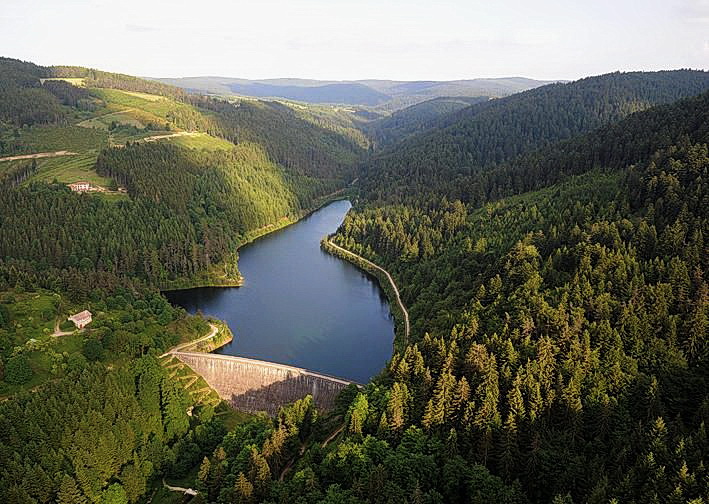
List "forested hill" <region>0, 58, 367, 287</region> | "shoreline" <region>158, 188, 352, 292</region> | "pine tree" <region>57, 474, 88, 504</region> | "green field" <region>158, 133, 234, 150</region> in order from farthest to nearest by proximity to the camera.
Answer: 1. "green field" <region>158, 133, 234, 150</region>
2. "shoreline" <region>158, 188, 352, 292</region>
3. "forested hill" <region>0, 58, 367, 287</region>
4. "pine tree" <region>57, 474, 88, 504</region>

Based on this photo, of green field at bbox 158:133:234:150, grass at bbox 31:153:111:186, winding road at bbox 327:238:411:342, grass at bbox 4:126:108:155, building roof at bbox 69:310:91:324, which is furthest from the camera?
green field at bbox 158:133:234:150

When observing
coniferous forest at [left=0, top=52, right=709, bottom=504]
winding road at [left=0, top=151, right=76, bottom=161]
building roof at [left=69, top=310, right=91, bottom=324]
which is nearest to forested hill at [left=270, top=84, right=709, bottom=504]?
coniferous forest at [left=0, top=52, right=709, bottom=504]

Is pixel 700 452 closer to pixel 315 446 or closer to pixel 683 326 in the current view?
pixel 683 326

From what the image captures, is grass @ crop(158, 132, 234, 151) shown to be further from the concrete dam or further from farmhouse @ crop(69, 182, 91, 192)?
the concrete dam

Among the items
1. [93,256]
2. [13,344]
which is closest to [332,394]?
[13,344]

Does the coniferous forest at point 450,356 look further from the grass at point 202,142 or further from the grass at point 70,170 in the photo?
the grass at point 202,142

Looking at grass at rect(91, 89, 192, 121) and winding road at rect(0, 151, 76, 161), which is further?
grass at rect(91, 89, 192, 121)

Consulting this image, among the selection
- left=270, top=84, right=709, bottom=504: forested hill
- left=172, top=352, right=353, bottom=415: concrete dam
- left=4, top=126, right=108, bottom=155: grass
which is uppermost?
left=4, top=126, right=108, bottom=155: grass
